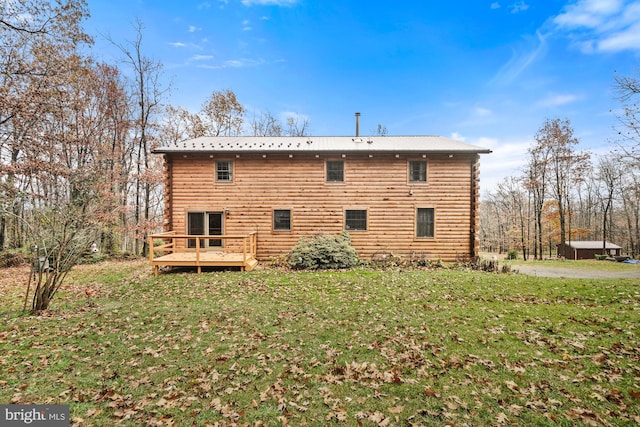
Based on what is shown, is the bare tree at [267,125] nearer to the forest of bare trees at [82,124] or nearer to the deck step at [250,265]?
the forest of bare trees at [82,124]

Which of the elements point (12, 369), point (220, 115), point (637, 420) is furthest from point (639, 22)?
point (220, 115)

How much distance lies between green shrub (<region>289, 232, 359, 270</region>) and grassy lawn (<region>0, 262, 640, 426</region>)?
3.60m

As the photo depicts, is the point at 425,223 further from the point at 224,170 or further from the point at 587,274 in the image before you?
the point at 224,170

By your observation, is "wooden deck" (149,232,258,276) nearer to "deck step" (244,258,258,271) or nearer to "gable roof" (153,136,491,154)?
"deck step" (244,258,258,271)

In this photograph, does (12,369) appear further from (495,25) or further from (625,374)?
(495,25)

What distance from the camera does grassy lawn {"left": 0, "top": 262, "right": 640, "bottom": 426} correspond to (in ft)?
9.70

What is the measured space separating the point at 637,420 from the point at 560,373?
84 cm

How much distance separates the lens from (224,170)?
43.5 feet

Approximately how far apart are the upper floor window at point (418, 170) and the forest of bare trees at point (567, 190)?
6.94 m

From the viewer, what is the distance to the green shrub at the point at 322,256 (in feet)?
36.9

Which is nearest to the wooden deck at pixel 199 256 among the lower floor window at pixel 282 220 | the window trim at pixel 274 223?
the window trim at pixel 274 223

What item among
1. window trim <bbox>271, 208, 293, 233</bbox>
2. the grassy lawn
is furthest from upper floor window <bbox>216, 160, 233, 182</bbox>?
the grassy lawn

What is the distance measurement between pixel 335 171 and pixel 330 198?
1366mm

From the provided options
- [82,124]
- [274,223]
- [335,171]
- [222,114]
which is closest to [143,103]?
[82,124]
